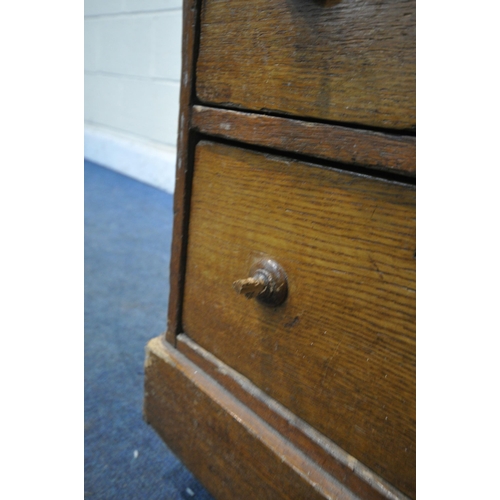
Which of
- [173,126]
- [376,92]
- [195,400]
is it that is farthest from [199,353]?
[173,126]

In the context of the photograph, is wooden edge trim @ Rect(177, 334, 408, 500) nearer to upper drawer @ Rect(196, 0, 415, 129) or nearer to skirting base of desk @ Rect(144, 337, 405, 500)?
skirting base of desk @ Rect(144, 337, 405, 500)

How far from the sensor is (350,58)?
33 centimetres

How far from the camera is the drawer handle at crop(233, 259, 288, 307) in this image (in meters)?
0.41

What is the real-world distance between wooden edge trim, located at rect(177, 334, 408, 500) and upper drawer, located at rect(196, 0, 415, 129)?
0.83ft

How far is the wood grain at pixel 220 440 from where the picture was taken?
41cm

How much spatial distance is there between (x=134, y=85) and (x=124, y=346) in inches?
66.4

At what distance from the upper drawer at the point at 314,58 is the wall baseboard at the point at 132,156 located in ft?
5.00

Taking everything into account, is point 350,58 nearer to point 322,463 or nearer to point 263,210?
point 263,210

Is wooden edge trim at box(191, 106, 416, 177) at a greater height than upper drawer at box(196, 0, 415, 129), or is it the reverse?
upper drawer at box(196, 0, 415, 129)

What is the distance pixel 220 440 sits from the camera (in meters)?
0.49

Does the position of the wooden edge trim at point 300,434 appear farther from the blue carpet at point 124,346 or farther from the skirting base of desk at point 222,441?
the blue carpet at point 124,346

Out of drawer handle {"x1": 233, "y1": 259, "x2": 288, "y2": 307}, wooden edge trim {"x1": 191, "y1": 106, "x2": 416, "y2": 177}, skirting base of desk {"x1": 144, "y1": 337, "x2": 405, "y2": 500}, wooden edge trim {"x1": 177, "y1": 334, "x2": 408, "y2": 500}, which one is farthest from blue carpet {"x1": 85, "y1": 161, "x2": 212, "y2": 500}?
wooden edge trim {"x1": 191, "y1": 106, "x2": 416, "y2": 177}

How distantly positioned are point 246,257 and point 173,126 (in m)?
1.65
